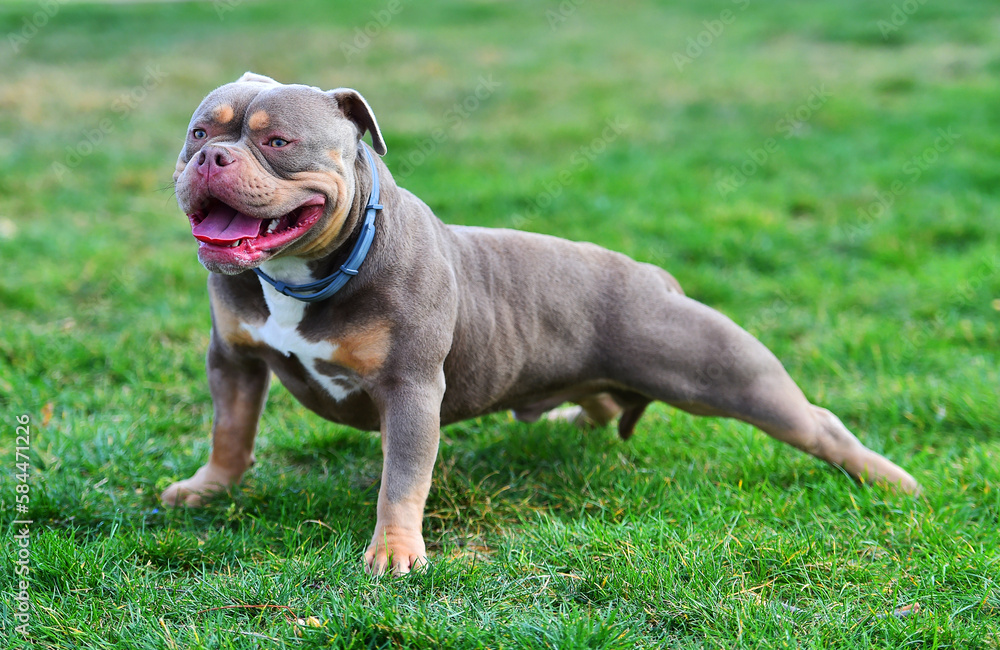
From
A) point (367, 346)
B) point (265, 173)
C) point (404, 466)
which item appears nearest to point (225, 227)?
point (265, 173)

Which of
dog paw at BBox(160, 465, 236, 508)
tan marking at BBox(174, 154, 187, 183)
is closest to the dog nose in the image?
tan marking at BBox(174, 154, 187, 183)

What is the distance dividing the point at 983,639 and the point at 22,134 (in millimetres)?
9793

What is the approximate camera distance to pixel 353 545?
3281mm

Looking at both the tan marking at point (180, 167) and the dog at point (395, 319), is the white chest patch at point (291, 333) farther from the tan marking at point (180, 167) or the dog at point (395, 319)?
the tan marking at point (180, 167)

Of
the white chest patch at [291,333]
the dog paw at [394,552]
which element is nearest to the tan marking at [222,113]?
the white chest patch at [291,333]

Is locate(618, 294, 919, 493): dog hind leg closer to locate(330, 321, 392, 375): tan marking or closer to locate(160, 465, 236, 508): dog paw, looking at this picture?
locate(330, 321, 392, 375): tan marking

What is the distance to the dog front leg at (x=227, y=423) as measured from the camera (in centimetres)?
357

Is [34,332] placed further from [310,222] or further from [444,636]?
[444,636]

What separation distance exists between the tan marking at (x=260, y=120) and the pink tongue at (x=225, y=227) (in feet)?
0.88

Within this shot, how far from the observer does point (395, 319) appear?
310cm

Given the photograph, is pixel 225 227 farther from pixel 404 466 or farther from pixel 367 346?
pixel 404 466

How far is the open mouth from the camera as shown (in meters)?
2.75

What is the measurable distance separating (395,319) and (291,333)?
379mm

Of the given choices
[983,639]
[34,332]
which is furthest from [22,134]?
[983,639]
